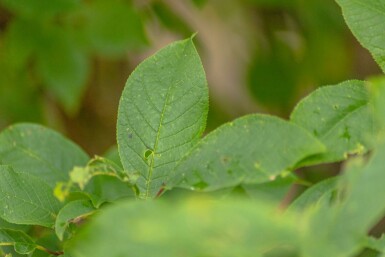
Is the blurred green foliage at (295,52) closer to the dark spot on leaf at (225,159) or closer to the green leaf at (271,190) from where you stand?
the green leaf at (271,190)

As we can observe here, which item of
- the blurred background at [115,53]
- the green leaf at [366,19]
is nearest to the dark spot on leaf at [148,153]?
the green leaf at [366,19]

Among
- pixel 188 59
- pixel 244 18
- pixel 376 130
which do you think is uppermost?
pixel 244 18

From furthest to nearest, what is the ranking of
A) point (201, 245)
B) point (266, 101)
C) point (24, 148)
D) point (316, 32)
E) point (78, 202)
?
point (266, 101), point (316, 32), point (24, 148), point (78, 202), point (201, 245)

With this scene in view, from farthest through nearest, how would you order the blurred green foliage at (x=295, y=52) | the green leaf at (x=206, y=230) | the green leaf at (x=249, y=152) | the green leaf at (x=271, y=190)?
the blurred green foliage at (x=295, y=52) → the green leaf at (x=271, y=190) → the green leaf at (x=249, y=152) → the green leaf at (x=206, y=230)

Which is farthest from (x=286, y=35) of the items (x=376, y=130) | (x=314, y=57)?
(x=376, y=130)

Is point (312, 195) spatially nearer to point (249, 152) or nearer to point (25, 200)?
point (249, 152)

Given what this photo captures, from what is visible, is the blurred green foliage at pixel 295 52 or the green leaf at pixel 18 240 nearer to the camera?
the green leaf at pixel 18 240

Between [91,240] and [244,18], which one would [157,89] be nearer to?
[91,240]
